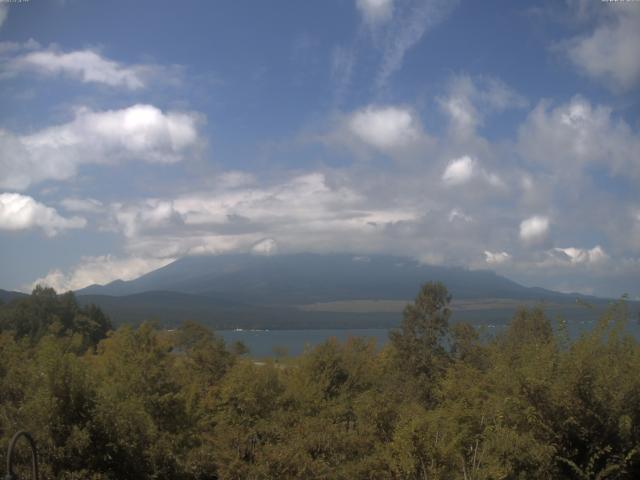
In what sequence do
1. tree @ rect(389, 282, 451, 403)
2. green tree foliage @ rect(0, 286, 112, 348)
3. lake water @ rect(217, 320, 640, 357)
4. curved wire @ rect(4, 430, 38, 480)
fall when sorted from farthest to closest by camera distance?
green tree foliage @ rect(0, 286, 112, 348) < tree @ rect(389, 282, 451, 403) < lake water @ rect(217, 320, 640, 357) < curved wire @ rect(4, 430, 38, 480)

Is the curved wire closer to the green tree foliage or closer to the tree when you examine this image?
the tree

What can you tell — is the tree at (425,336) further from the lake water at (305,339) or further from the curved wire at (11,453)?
the curved wire at (11,453)

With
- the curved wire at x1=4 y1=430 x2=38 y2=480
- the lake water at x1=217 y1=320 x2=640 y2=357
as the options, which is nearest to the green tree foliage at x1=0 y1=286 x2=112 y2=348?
the lake water at x1=217 y1=320 x2=640 y2=357

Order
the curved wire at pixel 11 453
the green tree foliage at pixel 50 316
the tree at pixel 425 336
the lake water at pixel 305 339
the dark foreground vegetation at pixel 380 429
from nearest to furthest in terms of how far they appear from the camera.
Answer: the curved wire at pixel 11 453 < the dark foreground vegetation at pixel 380 429 < the lake water at pixel 305 339 < the tree at pixel 425 336 < the green tree foliage at pixel 50 316

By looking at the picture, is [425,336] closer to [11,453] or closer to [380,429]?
[380,429]

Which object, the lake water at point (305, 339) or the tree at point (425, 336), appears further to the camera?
the tree at point (425, 336)

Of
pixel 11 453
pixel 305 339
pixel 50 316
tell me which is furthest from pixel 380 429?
pixel 305 339

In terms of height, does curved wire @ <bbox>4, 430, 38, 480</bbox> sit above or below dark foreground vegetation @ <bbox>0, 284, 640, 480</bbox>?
above

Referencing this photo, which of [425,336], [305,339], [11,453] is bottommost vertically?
[305,339]

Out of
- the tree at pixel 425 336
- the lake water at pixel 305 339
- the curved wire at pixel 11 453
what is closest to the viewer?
the curved wire at pixel 11 453

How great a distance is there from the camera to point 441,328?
4066 centimetres

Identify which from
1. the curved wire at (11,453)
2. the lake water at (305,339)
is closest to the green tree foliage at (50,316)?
the lake water at (305,339)

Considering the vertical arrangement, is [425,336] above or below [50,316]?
below

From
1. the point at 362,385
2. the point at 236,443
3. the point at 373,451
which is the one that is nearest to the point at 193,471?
the point at 236,443
